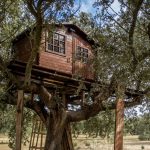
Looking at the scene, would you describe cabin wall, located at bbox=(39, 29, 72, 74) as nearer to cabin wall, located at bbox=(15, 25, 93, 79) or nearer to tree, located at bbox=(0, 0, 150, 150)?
cabin wall, located at bbox=(15, 25, 93, 79)

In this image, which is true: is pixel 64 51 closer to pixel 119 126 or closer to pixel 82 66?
pixel 82 66

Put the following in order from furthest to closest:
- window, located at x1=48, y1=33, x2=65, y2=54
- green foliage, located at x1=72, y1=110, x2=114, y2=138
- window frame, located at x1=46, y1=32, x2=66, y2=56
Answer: green foliage, located at x1=72, y1=110, x2=114, y2=138 → window, located at x1=48, y1=33, x2=65, y2=54 → window frame, located at x1=46, y1=32, x2=66, y2=56

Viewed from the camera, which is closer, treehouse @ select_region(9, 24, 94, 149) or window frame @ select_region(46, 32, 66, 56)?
treehouse @ select_region(9, 24, 94, 149)

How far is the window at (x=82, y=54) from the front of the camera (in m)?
20.6

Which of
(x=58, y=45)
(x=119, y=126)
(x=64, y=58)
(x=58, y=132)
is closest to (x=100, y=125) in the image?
(x=58, y=132)

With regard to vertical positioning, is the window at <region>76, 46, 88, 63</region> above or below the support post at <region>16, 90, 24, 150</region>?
above

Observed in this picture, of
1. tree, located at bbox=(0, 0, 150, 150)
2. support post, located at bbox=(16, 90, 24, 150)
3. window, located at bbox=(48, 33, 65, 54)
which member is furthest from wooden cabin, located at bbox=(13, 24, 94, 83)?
support post, located at bbox=(16, 90, 24, 150)

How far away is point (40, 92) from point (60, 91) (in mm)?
2955

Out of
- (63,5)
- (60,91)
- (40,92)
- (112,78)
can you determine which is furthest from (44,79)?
(63,5)

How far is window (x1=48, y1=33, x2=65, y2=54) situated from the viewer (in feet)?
62.8

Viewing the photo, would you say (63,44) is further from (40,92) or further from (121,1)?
(121,1)

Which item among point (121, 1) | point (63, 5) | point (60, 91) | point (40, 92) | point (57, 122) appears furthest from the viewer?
point (60, 91)

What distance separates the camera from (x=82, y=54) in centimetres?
2111

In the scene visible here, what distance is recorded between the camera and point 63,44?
1989cm
